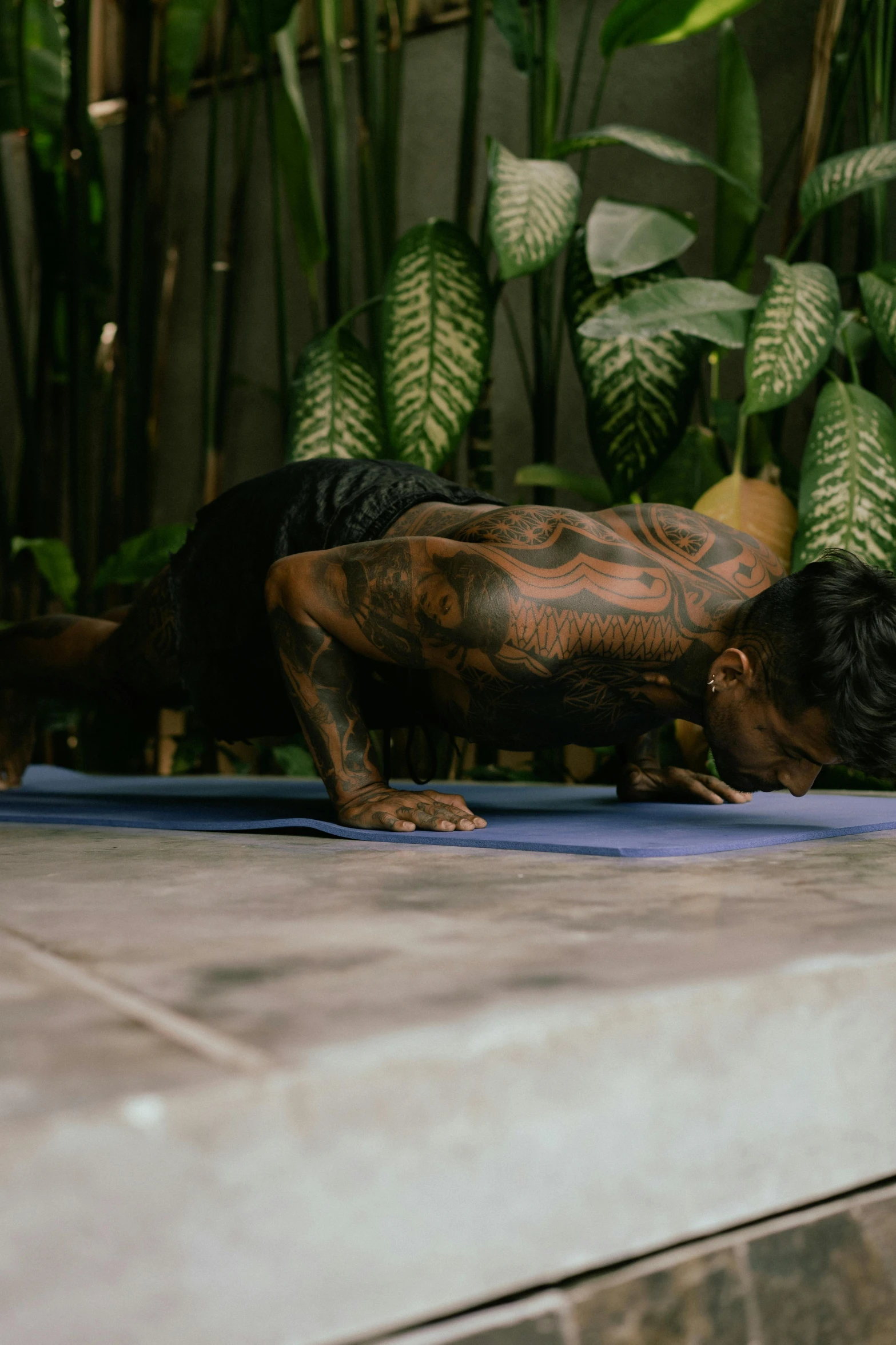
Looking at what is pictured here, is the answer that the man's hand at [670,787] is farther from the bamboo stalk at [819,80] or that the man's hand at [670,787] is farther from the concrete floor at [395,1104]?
the bamboo stalk at [819,80]

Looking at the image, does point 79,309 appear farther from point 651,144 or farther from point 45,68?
point 651,144

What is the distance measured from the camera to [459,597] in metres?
1.35

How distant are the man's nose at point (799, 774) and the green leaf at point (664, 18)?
1788 millimetres

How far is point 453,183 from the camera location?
12.2 feet

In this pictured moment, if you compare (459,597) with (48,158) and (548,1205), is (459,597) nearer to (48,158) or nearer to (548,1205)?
(548,1205)

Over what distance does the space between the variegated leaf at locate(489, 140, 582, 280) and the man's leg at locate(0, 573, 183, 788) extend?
907 mm

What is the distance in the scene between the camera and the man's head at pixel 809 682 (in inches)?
52.2

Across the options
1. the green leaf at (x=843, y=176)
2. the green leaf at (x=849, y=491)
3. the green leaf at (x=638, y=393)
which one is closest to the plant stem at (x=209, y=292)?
the green leaf at (x=638, y=393)

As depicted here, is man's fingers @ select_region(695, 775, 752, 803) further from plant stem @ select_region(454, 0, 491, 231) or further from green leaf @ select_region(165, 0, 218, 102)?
green leaf @ select_region(165, 0, 218, 102)

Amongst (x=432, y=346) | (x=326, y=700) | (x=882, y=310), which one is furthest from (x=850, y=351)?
(x=326, y=700)

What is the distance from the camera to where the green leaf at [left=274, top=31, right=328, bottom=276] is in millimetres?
2822

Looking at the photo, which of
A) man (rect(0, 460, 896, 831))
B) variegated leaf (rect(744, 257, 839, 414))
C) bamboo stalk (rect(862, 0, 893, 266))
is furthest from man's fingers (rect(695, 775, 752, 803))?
bamboo stalk (rect(862, 0, 893, 266))

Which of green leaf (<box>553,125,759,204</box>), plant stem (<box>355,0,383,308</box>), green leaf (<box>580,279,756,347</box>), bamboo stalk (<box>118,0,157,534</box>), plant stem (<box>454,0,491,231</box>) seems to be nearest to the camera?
green leaf (<box>580,279,756,347</box>)

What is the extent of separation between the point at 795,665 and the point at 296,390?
1488 mm
